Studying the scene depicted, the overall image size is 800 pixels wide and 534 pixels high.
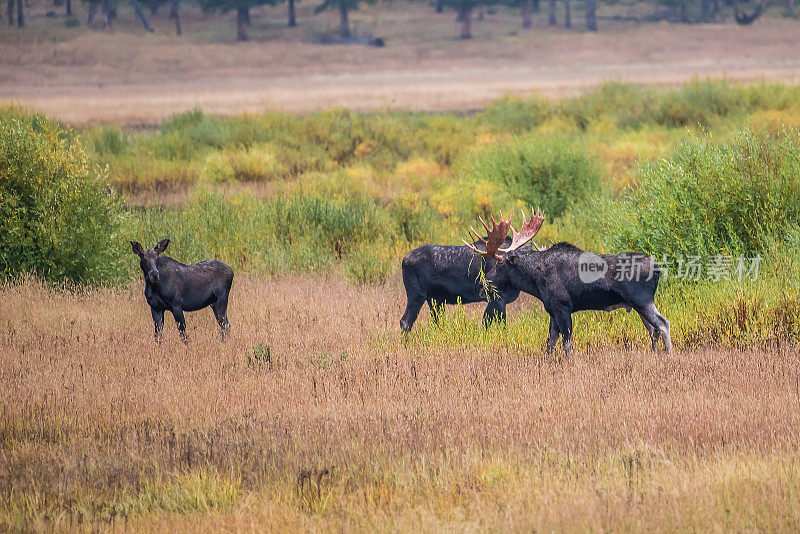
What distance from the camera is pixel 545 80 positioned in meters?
57.6

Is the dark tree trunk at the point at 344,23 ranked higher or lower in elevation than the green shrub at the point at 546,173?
higher

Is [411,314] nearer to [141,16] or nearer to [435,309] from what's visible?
[435,309]

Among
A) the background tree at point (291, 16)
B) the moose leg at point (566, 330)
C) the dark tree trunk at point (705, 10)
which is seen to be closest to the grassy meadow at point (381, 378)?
the moose leg at point (566, 330)

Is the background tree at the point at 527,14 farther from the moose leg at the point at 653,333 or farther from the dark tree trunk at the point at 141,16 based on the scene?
the moose leg at the point at 653,333

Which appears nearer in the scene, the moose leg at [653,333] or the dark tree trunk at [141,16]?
the moose leg at [653,333]

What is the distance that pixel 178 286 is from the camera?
31.8 ft

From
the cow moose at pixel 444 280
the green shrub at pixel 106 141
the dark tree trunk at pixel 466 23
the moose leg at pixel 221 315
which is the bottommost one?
the green shrub at pixel 106 141

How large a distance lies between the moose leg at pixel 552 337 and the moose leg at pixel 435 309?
4.36 ft

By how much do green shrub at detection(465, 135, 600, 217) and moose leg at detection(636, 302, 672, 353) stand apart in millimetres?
9190

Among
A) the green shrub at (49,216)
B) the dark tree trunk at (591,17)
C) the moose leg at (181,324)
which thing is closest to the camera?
the moose leg at (181,324)

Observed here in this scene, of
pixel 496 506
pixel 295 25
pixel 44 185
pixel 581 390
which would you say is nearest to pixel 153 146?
Answer: pixel 44 185

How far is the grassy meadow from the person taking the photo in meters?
5.70

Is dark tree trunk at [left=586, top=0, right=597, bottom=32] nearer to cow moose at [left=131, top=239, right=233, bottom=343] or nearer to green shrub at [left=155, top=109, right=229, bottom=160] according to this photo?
green shrub at [left=155, top=109, right=229, bottom=160]

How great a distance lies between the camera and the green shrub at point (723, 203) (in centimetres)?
1047
